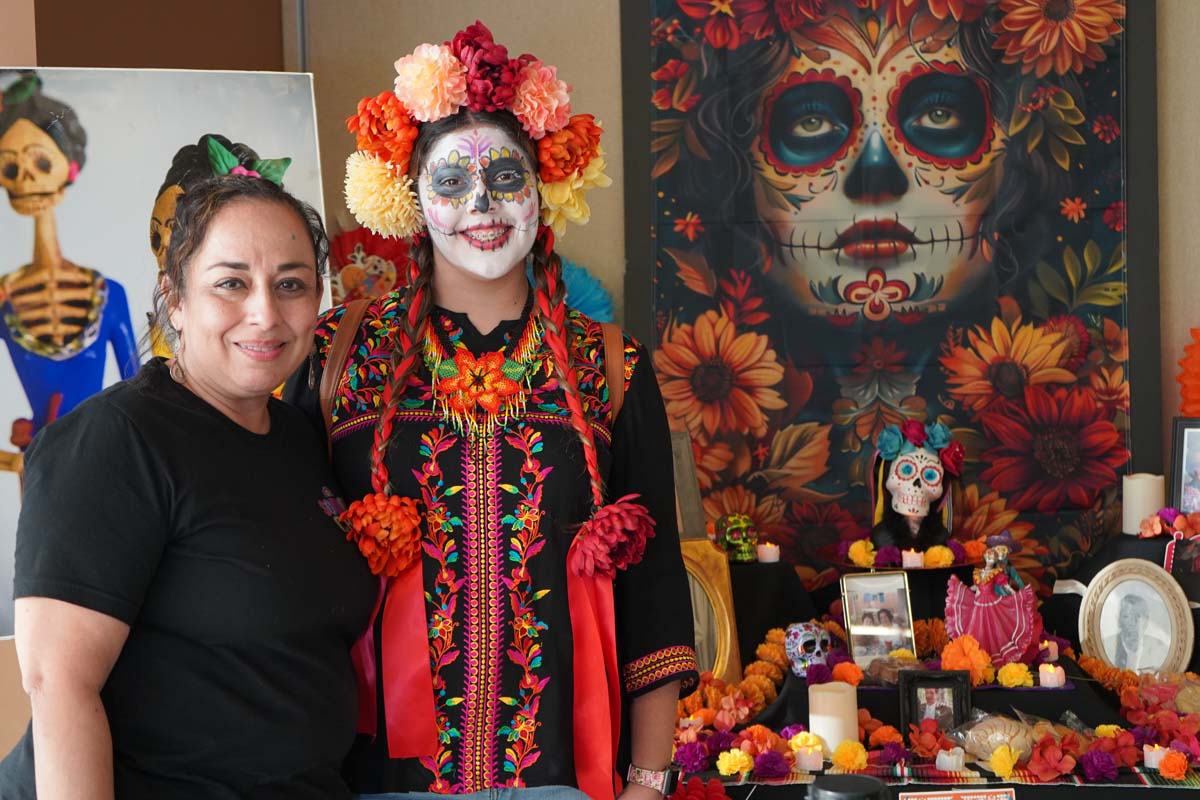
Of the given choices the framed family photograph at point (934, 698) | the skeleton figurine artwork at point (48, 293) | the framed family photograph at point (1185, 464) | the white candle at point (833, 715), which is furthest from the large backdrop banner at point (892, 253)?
the skeleton figurine artwork at point (48, 293)

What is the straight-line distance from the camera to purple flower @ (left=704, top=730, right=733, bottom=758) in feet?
9.59

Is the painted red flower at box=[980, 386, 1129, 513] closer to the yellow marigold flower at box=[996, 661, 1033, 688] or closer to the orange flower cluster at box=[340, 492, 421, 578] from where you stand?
the yellow marigold flower at box=[996, 661, 1033, 688]

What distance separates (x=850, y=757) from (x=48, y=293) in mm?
2119

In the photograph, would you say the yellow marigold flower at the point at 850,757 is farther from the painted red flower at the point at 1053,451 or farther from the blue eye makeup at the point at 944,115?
the blue eye makeup at the point at 944,115

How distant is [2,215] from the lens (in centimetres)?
280

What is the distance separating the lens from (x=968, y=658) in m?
3.15

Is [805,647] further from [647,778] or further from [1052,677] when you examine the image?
[647,778]

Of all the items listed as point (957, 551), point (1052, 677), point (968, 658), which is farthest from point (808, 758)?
point (957, 551)

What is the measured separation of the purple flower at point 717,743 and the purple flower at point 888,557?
0.91m

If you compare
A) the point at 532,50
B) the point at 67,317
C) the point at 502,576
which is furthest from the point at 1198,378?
the point at 67,317

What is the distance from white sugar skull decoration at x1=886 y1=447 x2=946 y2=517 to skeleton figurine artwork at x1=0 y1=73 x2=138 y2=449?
7.09 feet

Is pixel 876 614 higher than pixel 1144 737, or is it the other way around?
pixel 876 614

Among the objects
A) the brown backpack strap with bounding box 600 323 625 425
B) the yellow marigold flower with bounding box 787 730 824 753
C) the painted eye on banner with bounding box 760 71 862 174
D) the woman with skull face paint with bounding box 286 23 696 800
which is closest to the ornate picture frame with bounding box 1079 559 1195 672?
the yellow marigold flower with bounding box 787 730 824 753

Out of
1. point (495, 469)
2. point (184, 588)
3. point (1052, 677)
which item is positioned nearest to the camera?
point (184, 588)
